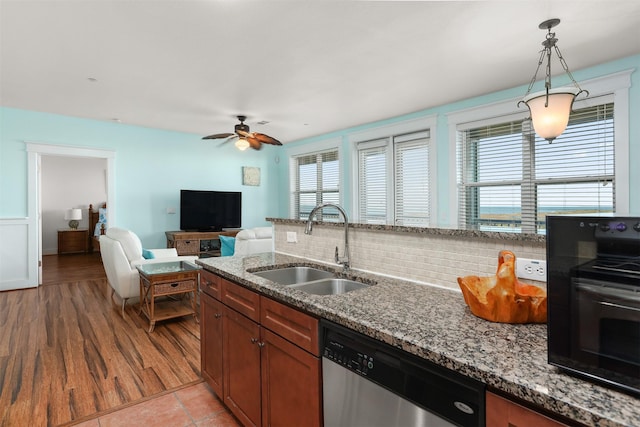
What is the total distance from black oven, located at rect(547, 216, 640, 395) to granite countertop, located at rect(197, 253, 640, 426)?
49 millimetres

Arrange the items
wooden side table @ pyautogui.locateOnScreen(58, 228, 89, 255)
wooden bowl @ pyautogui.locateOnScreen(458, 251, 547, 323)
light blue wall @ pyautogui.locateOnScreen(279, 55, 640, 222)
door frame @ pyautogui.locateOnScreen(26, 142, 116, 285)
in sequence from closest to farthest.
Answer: wooden bowl @ pyautogui.locateOnScreen(458, 251, 547, 323)
light blue wall @ pyautogui.locateOnScreen(279, 55, 640, 222)
door frame @ pyautogui.locateOnScreen(26, 142, 116, 285)
wooden side table @ pyautogui.locateOnScreen(58, 228, 89, 255)

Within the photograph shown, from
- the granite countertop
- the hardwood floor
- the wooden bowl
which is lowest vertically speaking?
the hardwood floor

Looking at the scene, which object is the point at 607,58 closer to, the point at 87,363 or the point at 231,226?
the point at 87,363

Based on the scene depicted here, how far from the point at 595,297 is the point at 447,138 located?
4.22 metres

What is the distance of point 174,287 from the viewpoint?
3.42 metres

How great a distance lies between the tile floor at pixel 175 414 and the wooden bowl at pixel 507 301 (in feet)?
5.28

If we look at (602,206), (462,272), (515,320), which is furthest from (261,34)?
(602,206)

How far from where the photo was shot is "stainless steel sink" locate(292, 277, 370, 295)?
5.75ft

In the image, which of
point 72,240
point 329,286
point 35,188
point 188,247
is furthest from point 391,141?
point 72,240

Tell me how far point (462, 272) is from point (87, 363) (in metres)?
2.89

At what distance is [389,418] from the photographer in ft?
3.28

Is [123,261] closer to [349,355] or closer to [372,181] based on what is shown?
[349,355]

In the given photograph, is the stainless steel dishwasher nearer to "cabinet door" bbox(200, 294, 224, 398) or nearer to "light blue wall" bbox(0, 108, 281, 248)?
"cabinet door" bbox(200, 294, 224, 398)

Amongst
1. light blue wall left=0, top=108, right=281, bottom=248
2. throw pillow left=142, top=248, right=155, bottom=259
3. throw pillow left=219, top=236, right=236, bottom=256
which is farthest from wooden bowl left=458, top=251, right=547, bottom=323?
light blue wall left=0, top=108, right=281, bottom=248
